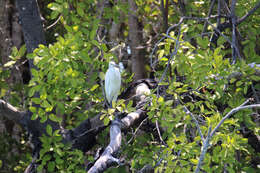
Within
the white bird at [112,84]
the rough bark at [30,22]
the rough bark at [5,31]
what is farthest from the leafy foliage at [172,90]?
the rough bark at [5,31]

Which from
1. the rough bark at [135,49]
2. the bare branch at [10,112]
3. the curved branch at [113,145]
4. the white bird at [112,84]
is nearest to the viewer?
the curved branch at [113,145]

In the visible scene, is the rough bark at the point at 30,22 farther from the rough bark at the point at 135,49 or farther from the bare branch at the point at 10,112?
the rough bark at the point at 135,49

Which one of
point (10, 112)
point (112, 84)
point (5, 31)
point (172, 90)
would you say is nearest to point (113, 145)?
point (172, 90)

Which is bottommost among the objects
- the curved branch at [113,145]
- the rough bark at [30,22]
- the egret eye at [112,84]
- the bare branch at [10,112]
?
the curved branch at [113,145]

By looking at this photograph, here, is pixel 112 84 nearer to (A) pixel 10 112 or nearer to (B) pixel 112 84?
(B) pixel 112 84

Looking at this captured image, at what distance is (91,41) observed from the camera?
153cm

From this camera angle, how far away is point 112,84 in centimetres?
169

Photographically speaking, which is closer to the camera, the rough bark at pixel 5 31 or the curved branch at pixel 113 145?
the curved branch at pixel 113 145

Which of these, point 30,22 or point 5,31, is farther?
point 5,31

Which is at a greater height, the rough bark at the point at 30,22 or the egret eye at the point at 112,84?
the rough bark at the point at 30,22

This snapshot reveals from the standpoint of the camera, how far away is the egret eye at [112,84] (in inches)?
66.9

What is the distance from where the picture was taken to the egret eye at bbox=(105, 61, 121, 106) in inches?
66.9

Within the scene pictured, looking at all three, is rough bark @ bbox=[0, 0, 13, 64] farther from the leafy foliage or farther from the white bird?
the white bird

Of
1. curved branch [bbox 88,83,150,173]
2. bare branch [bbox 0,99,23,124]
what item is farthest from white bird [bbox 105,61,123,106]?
bare branch [bbox 0,99,23,124]
